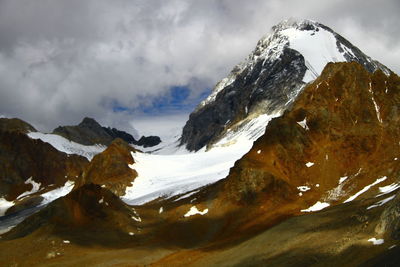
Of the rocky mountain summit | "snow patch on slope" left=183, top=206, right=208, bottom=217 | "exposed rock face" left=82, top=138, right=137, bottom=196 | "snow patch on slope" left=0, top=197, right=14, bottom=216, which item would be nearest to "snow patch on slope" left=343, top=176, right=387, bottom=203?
the rocky mountain summit

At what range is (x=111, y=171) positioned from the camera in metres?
141

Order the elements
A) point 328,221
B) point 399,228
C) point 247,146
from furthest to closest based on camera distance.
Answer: point 247,146
point 328,221
point 399,228

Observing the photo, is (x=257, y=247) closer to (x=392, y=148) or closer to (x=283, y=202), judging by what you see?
(x=283, y=202)

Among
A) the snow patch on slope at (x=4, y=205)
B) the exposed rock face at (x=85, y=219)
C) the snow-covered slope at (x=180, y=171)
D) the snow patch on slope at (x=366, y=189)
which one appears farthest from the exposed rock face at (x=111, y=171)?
the snow patch on slope at (x=366, y=189)

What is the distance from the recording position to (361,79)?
281 ft

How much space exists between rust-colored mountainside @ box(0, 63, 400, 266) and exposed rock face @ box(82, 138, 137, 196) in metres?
41.0

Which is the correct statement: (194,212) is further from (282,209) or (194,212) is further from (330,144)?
(330,144)

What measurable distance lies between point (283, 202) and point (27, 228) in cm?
3732

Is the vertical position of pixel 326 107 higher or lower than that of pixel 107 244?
higher

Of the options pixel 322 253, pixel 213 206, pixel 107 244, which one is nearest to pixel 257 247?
pixel 322 253

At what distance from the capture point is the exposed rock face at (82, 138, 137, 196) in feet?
447

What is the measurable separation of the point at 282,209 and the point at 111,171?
83126 mm

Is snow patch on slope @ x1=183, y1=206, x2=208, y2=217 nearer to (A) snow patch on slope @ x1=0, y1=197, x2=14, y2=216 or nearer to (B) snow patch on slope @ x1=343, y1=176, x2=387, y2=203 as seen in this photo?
(B) snow patch on slope @ x1=343, y1=176, x2=387, y2=203

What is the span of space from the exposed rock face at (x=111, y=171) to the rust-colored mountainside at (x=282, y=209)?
41024 mm
